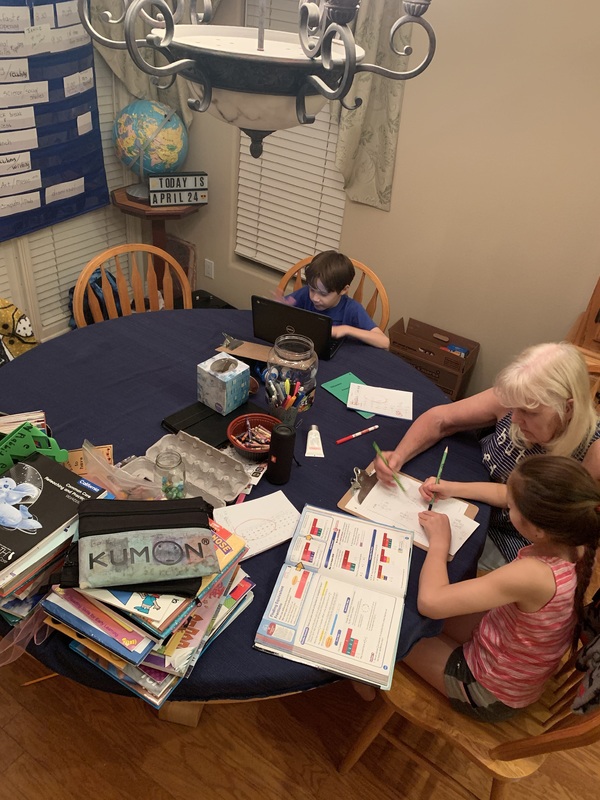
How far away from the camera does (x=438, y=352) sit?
313 centimetres

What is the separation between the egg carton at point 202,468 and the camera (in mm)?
1618

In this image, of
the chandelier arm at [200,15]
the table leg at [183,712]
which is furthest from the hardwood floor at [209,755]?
the chandelier arm at [200,15]

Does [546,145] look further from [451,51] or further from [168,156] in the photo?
[168,156]

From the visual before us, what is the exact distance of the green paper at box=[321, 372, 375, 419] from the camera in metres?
2.02

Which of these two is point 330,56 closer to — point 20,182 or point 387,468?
point 387,468

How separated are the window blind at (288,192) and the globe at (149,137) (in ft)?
1.34

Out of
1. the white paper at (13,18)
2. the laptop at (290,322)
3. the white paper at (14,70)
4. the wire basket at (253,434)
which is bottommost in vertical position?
the wire basket at (253,434)

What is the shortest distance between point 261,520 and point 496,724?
0.76m

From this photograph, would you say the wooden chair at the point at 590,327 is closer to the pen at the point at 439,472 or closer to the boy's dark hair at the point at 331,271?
the boy's dark hair at the point at 331,271

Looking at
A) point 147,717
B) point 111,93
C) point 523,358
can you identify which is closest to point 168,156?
point 111,93

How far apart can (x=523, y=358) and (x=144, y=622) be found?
49.2 inches

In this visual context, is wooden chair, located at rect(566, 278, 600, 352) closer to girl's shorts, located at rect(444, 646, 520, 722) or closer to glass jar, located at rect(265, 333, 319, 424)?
glass jar, located at rect(265, 333, 319, 424)

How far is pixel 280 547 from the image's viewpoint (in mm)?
1521

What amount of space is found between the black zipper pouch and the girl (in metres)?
0.57
